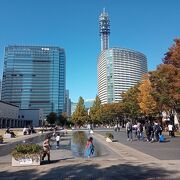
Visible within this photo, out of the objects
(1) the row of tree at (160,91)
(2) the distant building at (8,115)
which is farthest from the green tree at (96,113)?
(2) the distant building at (8,115)

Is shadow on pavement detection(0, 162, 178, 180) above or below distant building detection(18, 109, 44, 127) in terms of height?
below

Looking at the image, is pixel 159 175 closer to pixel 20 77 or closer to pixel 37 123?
pixel 37 123

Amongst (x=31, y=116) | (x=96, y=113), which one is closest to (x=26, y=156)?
(x=96, y=113)

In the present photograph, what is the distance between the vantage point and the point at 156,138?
27422mm

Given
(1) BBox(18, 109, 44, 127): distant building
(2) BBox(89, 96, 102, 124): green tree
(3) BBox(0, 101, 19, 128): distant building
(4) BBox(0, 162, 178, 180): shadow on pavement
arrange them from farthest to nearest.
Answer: (1) BBox(18, 109, 44, 127): distant building, (3) BBox(0, 101, 19, 128): distant building, (2) BBox(89, 96, 102, 124): green tree, (4) BBox(0, 162, 178, 180): shadow on pavement

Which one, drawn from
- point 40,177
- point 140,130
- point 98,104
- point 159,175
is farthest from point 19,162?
point 98,104

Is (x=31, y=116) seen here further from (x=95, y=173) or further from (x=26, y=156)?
(x=95, y=173)

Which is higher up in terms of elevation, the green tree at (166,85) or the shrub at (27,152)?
the green tree at (166,85)

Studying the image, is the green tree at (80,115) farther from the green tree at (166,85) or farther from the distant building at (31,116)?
the green tree at (166,85)

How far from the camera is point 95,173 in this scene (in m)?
10.8

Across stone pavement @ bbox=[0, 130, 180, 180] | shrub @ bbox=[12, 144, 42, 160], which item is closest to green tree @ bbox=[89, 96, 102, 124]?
shrub @ bbox=[12, 144, 42, 160]

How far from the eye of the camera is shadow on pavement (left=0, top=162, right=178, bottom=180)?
1028 centimetres

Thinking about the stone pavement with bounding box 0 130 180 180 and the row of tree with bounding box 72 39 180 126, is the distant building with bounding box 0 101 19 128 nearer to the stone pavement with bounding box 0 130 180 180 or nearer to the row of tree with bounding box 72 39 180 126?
the row of tree with bounding box 72 39 180 126

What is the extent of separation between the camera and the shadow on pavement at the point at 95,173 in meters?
10.3
